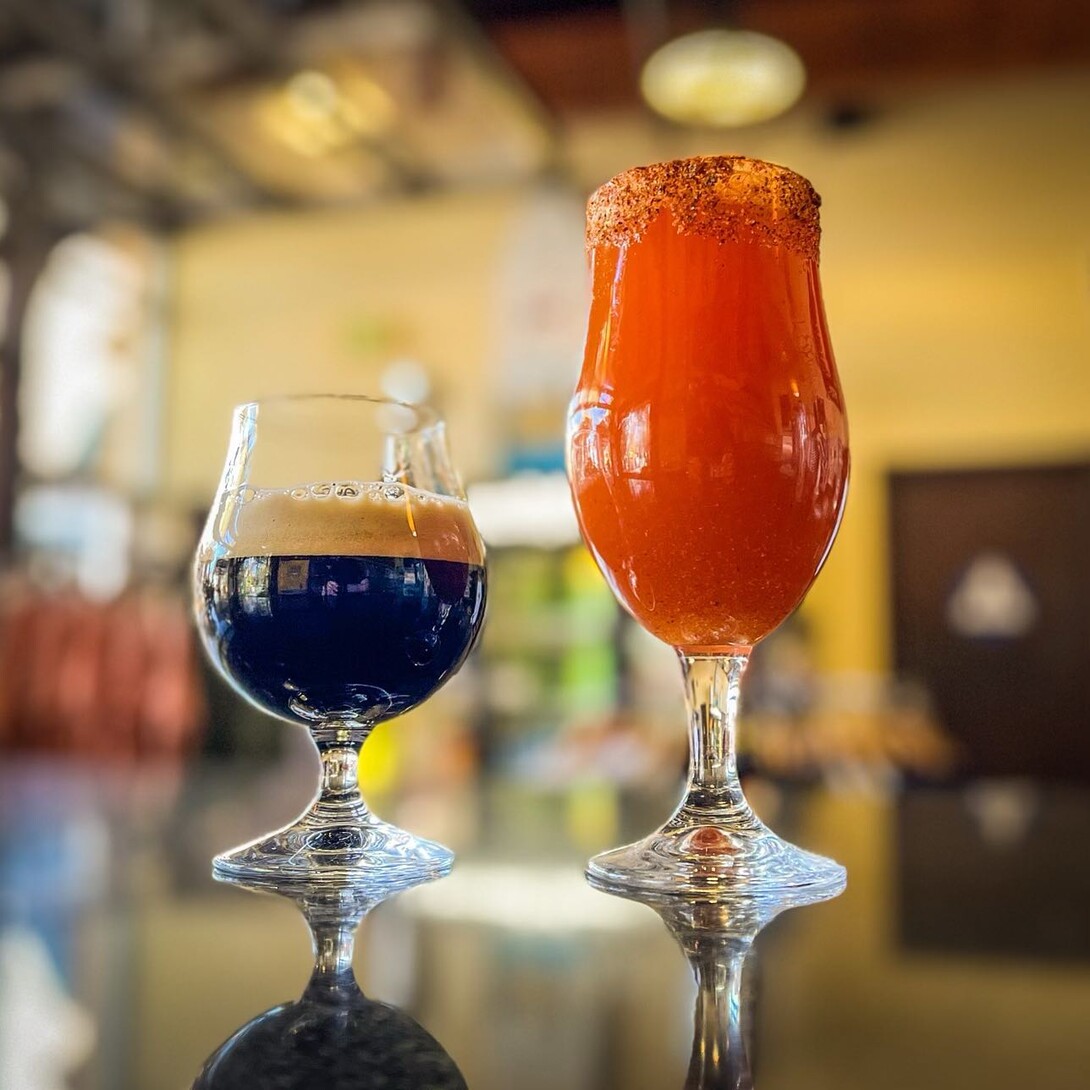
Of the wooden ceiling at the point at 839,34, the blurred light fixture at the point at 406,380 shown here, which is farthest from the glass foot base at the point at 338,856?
the blurred light fixture at the point at 406,380

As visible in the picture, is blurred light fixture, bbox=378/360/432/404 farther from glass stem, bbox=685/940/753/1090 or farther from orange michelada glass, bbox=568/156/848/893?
glass stem, bbox=685/940/753/1090

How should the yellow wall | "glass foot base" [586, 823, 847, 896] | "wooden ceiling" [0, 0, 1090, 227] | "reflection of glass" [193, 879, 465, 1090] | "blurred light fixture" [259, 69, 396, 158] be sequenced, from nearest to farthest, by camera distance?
"reflection of glass" [193, 879, 465, 1090], "glass foot base" [586, 823, 847, 896], "wooden ceiling" [0, 0, 1090, 227], "blurred light fixture" [259, 69, 396, 158], the yellow wall

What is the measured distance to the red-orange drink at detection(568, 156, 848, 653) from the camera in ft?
1.85

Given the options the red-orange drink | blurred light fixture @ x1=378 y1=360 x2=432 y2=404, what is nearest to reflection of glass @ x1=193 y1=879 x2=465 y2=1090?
the red-orange drink

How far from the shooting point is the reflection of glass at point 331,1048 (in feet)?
0.90

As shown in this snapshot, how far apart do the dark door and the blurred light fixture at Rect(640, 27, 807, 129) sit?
139 inches

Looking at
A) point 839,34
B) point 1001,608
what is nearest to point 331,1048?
point 839,34

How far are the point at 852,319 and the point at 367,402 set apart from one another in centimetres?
641

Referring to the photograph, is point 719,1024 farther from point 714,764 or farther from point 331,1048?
point 714,764

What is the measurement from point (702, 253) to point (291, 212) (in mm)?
6086

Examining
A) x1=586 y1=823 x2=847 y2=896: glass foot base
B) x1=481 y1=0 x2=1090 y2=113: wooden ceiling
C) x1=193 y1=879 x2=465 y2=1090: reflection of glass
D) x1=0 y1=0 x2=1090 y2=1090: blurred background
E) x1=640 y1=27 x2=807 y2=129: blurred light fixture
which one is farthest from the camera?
x1=481 y1=0 x2=1090 y2=113: wooden ceiling

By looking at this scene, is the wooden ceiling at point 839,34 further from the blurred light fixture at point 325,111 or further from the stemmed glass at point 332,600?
the stemmed glass at point 332,600

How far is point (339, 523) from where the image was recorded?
0.57 meters

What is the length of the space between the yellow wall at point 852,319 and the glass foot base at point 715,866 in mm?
5215
